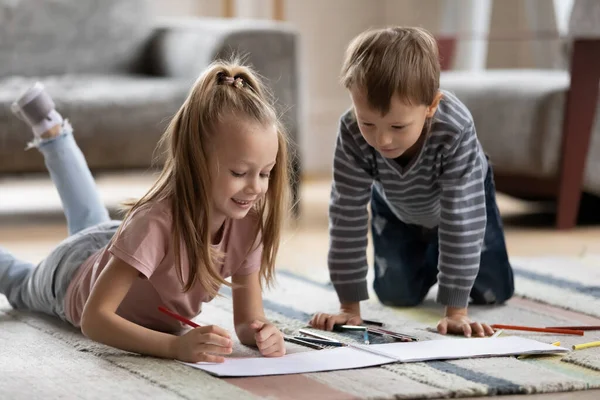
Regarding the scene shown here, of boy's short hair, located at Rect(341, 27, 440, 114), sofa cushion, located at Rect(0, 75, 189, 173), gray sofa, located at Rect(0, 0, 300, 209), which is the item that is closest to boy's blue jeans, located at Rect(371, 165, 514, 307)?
boy's short hair, located at Rect(341, 27, 440, 114)

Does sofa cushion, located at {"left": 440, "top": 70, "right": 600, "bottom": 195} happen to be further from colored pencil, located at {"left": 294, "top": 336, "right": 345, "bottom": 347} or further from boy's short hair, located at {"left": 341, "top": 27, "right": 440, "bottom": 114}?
colored pencil, located at {"left": 294, "top": 336, "right": 345, "bottom": 347}

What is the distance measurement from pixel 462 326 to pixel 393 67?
0.41 metres

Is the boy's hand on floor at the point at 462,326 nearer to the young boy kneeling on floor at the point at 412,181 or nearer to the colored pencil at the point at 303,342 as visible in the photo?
the young boy kneeling on floor at the point at 412,181

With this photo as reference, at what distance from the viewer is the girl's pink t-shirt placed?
1.36 meters

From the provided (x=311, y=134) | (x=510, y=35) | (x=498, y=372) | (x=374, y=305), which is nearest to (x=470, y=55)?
(x=510, y=35)

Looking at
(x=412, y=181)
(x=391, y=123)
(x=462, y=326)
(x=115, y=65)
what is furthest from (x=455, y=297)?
(x=115, y=65)

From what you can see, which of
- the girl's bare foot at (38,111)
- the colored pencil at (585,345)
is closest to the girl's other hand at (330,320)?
the colored pencil at (585,345)

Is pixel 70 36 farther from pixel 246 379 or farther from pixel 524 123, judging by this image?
pixel 246 379

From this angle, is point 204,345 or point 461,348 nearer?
point 204,345

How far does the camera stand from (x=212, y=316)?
1.70 m

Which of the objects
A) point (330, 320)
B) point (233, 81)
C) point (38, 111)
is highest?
point (233, 81)

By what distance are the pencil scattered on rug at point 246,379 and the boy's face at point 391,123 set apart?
298mm

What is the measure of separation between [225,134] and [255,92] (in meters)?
0.09

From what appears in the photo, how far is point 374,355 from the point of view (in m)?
1.38
